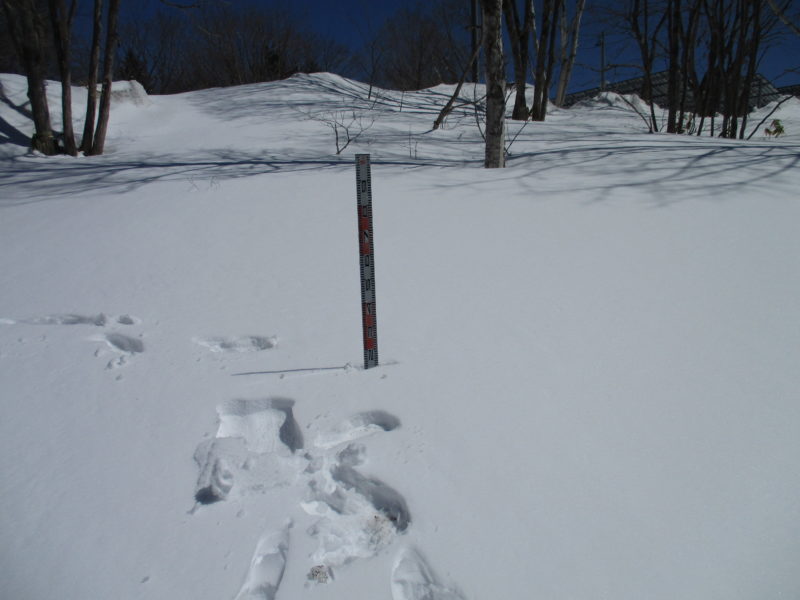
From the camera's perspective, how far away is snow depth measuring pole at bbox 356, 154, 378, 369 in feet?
6.54

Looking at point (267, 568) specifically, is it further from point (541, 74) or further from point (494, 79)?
point (541, 74)

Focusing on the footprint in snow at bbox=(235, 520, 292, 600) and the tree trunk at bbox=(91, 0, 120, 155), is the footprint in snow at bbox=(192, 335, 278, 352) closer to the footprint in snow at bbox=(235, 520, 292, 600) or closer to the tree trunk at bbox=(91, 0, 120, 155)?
the footprint in snow at bbox=(235, 520, 292, 600)

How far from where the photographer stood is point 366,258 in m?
2.06

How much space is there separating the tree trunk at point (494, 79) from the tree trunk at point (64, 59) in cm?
550

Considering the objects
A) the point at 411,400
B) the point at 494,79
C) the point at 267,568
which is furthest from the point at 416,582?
the point at 494,79

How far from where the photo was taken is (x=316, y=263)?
118 inches

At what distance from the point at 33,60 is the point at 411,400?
715cm

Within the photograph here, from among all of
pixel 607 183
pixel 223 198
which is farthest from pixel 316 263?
pixel 607 183

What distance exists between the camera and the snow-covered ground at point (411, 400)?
49.5 inches

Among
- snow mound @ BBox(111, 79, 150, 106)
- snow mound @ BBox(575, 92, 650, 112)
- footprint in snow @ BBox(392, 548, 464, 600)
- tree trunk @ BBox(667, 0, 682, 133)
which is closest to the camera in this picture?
footprint in snow @ BBox(392, 548, 464, 600)

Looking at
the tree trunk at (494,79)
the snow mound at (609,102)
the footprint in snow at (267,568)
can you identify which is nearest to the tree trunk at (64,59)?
the tree trunk at (494,79)

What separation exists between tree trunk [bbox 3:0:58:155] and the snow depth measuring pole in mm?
6314

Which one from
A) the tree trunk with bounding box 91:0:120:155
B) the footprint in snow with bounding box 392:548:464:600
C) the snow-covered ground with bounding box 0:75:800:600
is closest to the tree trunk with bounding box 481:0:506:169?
the snow-covered ground with bounding box 0:75:800:600

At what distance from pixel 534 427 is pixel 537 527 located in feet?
1.29
